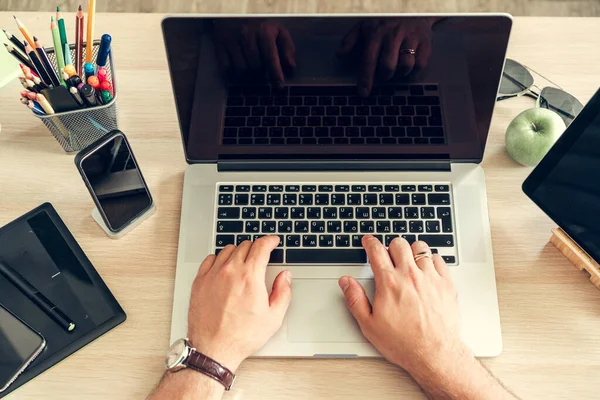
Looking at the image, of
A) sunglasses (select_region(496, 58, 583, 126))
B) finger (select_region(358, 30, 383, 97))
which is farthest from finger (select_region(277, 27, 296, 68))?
sunglasses (select_region(496, 58, 583, 126))

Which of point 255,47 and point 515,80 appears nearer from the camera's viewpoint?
point 255,47

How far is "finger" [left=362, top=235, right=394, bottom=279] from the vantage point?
86 centimetres

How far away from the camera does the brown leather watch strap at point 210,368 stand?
801mm

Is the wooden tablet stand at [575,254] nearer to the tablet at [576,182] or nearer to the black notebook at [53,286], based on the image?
the tablet at [576,182]

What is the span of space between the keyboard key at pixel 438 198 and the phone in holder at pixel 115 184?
478 millimetres

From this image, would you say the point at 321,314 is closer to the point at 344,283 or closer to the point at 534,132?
the point at 344,283

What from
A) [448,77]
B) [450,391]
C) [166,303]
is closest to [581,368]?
[450,391]

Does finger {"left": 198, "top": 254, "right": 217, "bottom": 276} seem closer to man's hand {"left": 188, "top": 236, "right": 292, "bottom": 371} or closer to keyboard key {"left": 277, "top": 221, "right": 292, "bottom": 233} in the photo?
man's hand {"left": 188, "top": 236, "right": 292, "bottom": 371}

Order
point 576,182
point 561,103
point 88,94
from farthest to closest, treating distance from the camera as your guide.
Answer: point 561,103
point 88,94
point 576,182

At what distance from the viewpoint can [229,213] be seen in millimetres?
921

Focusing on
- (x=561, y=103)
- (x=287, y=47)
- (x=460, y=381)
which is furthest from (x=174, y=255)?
(x=561, y=103)

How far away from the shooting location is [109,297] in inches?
34.4

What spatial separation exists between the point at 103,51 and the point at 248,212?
36 cm

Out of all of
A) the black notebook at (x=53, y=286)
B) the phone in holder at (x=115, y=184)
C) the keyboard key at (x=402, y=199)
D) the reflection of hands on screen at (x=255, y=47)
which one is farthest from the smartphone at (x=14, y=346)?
the keyboard key at (x=402, y=199)
